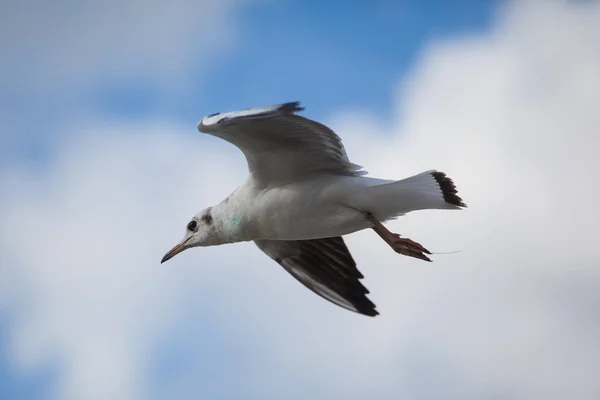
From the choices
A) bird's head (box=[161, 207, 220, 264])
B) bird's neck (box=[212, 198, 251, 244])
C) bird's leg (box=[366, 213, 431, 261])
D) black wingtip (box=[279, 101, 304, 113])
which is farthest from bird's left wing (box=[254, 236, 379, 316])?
black wingtip (box=[279, 101, 304, 113])

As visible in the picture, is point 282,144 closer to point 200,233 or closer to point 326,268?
point 200,233

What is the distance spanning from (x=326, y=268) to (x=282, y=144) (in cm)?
179

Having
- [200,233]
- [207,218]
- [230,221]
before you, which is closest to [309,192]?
[230,221]

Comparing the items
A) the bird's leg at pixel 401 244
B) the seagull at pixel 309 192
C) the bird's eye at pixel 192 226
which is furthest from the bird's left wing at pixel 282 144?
the bird's eye at pixel 192 226

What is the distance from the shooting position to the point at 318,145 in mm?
7867

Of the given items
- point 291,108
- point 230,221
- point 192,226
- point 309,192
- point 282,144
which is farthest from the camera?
point 192,226

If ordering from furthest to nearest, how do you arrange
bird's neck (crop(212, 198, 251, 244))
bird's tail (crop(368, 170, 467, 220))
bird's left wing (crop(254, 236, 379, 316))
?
bird's left wing (crop(254, 236, 379, 316)) → bird's neck (crop(212, 198, 251, 244)) → bird's tail (crop(368, 170, 467, 220))

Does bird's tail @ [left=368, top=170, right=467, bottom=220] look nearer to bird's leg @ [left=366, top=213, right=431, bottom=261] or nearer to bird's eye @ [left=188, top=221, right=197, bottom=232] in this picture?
bird's leg @ [left=366, top=213, right=431, bottom=261]

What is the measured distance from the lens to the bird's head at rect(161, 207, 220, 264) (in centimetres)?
854

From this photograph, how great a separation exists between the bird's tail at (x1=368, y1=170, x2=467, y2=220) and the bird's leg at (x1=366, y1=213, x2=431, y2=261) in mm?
166

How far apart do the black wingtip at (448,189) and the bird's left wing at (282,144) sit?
0.61 m

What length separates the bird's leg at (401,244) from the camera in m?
7.83

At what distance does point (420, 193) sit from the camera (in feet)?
25.8

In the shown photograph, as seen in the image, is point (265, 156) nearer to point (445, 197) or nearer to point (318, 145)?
point (318, 145)
